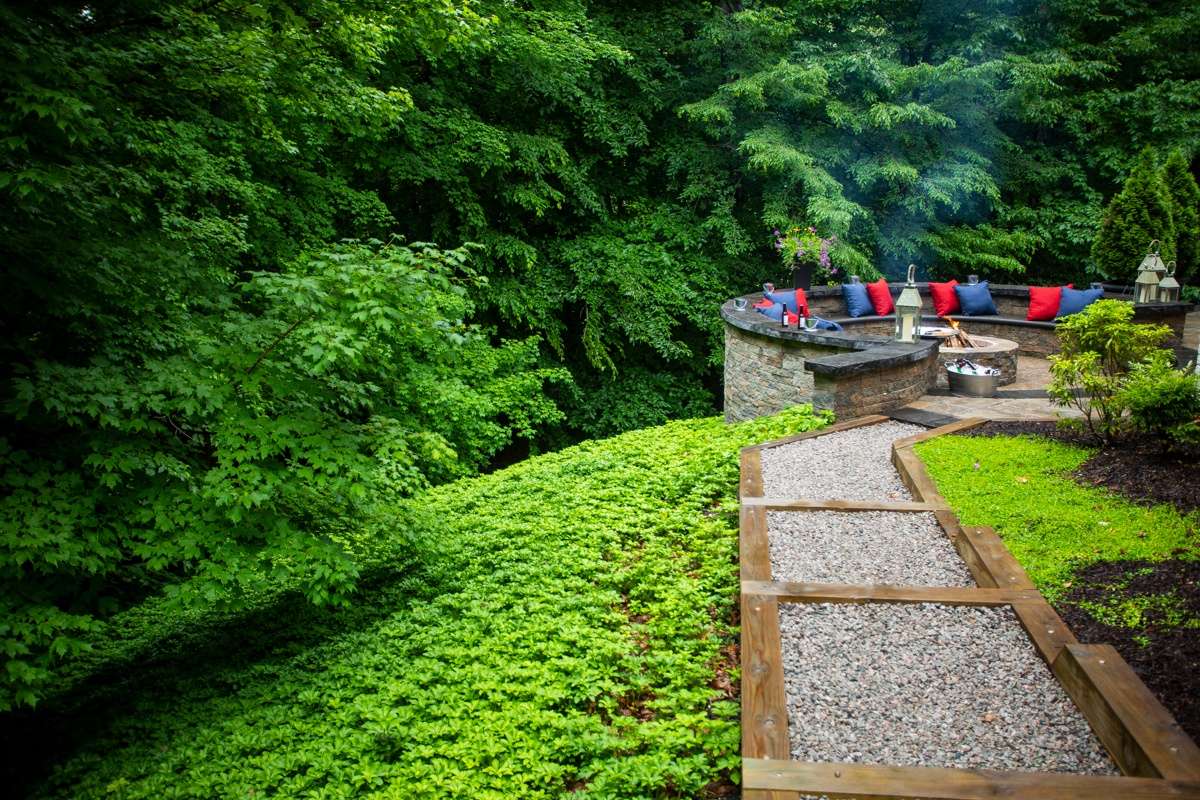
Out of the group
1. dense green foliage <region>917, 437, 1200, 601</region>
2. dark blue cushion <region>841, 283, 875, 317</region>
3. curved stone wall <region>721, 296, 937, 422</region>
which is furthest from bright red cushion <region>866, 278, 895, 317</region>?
dense green foliage <region>917, 437, 1200, 601</region>

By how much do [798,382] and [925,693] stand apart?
585 cm

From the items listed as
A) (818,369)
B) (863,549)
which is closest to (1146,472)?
(863,549)

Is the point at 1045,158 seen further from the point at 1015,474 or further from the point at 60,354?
the point at 60,354

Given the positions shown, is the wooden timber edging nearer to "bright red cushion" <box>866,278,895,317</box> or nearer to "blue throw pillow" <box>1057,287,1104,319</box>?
"blue throw pillow" <box>1057,287,1104,319</box>

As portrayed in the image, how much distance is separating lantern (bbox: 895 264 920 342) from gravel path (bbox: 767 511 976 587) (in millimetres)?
4189

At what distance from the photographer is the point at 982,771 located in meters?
2.86

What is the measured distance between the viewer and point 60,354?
14.9ft

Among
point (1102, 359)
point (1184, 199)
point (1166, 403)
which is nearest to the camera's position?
point (1166, 403)

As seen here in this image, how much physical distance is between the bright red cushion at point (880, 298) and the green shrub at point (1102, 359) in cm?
577

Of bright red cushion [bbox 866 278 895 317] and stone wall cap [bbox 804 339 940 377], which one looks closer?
stone wall cap [bbox 804 339 940 377]

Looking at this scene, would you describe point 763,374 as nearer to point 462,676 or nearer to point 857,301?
point 857,301

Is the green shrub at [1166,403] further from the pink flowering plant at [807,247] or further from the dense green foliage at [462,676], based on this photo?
the pink flowering plant at [807,247]

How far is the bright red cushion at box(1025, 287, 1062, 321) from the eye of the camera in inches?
468

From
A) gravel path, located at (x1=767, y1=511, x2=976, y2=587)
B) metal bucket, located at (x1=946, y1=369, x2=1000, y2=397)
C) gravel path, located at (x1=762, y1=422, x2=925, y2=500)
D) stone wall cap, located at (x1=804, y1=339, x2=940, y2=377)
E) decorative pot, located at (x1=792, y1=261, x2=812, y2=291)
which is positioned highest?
decorative pot, located at (x1=792, y1=261, x2=812, y2=291)
